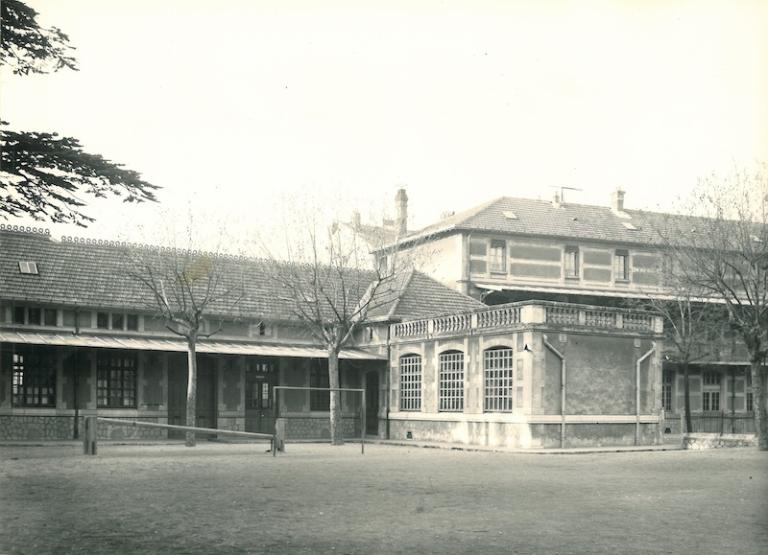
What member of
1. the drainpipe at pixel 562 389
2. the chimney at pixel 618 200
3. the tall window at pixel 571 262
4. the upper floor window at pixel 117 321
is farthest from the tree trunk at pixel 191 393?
the chimney at pixel 618 200

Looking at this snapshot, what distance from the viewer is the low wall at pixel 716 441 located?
2641 cm

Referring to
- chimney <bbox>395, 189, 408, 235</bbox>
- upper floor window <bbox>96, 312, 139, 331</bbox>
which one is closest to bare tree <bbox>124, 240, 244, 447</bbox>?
upper floor window <bbox>96, 312, 139, 331</bbox>

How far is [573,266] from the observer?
4309 centimetres

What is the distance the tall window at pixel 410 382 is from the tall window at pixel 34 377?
10.4 m

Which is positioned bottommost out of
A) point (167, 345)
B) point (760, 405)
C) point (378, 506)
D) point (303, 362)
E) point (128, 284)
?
point (378, 506)

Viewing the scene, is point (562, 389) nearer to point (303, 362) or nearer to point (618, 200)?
point (303, 362)

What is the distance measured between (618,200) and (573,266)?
19.9 feet

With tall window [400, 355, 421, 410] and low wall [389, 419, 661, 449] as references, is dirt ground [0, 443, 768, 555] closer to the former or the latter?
low wall [389, 419, 661, 449]

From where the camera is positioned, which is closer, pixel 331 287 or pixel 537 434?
pixel 537 434

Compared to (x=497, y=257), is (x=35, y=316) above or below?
below

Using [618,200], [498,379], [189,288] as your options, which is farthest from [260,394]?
[618,200]

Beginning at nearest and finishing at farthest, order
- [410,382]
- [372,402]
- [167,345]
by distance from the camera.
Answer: [167,345]
[410,382]
[372,402]

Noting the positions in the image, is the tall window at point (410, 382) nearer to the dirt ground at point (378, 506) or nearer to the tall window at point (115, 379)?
the tall window at point (115, 379)

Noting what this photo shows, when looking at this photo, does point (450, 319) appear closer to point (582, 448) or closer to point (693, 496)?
point (582, 448)
